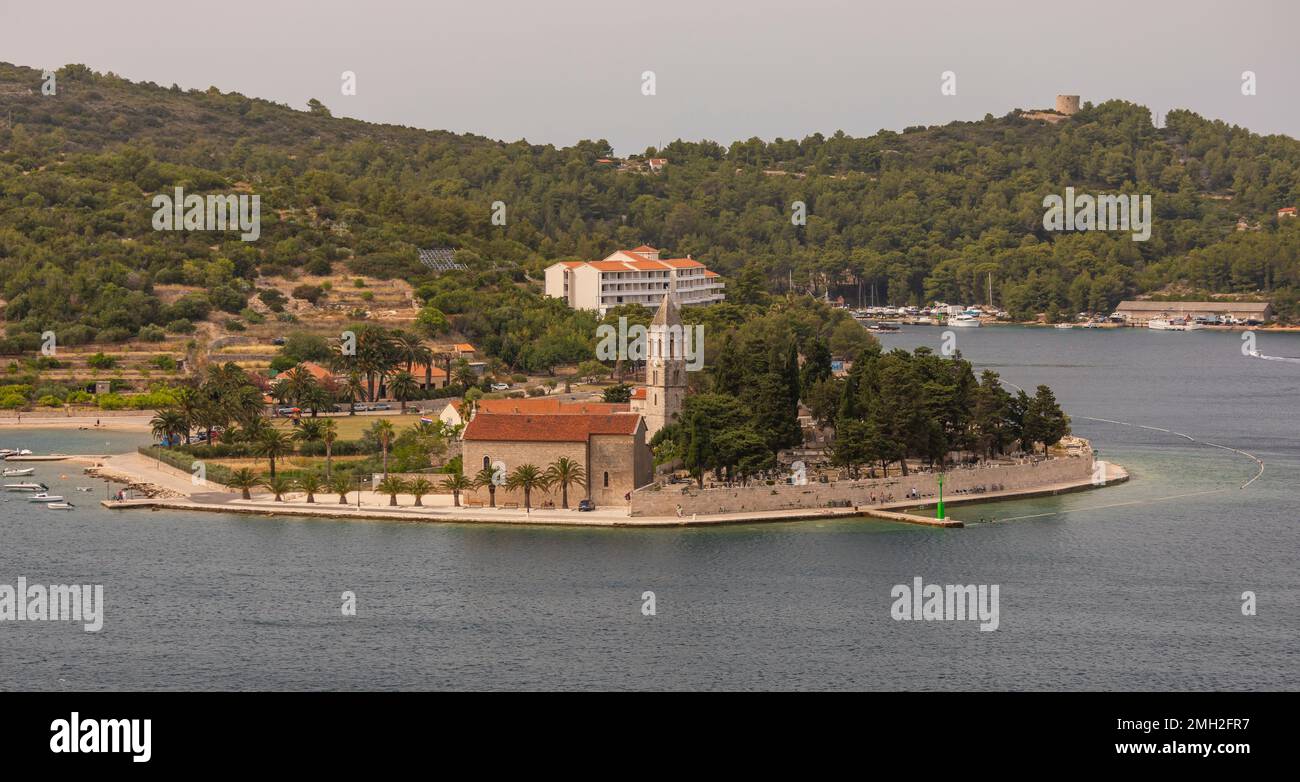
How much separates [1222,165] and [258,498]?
16965 centimetres

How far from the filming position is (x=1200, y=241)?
Result: 170375 mm

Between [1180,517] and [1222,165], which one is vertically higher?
[1222,165]

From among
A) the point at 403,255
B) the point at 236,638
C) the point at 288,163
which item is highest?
the point at 288,163

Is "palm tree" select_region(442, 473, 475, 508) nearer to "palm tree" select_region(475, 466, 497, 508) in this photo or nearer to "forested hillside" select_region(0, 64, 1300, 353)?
"palm tree" select_region(475, 466, 497, 508)

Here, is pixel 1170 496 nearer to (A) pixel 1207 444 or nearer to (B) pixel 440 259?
(A) pixel 1207 444

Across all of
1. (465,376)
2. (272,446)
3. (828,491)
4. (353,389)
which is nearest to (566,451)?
(828,491)

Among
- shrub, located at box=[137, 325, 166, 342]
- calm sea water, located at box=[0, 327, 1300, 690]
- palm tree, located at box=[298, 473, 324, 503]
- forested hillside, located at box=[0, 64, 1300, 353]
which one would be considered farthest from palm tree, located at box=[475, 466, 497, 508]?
shrub, located at box=[137, 325, 166, 342]

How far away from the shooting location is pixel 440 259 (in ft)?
335

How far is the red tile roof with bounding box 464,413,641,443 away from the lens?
151 feet

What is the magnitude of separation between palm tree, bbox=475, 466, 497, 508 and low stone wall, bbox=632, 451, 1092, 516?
4165 mm

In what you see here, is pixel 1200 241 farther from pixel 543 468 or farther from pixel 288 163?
pixel 543 468

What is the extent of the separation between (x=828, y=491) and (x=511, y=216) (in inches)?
3906

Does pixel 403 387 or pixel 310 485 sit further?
pixel 403 387

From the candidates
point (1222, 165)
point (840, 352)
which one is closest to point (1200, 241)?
point (1222, 165)
